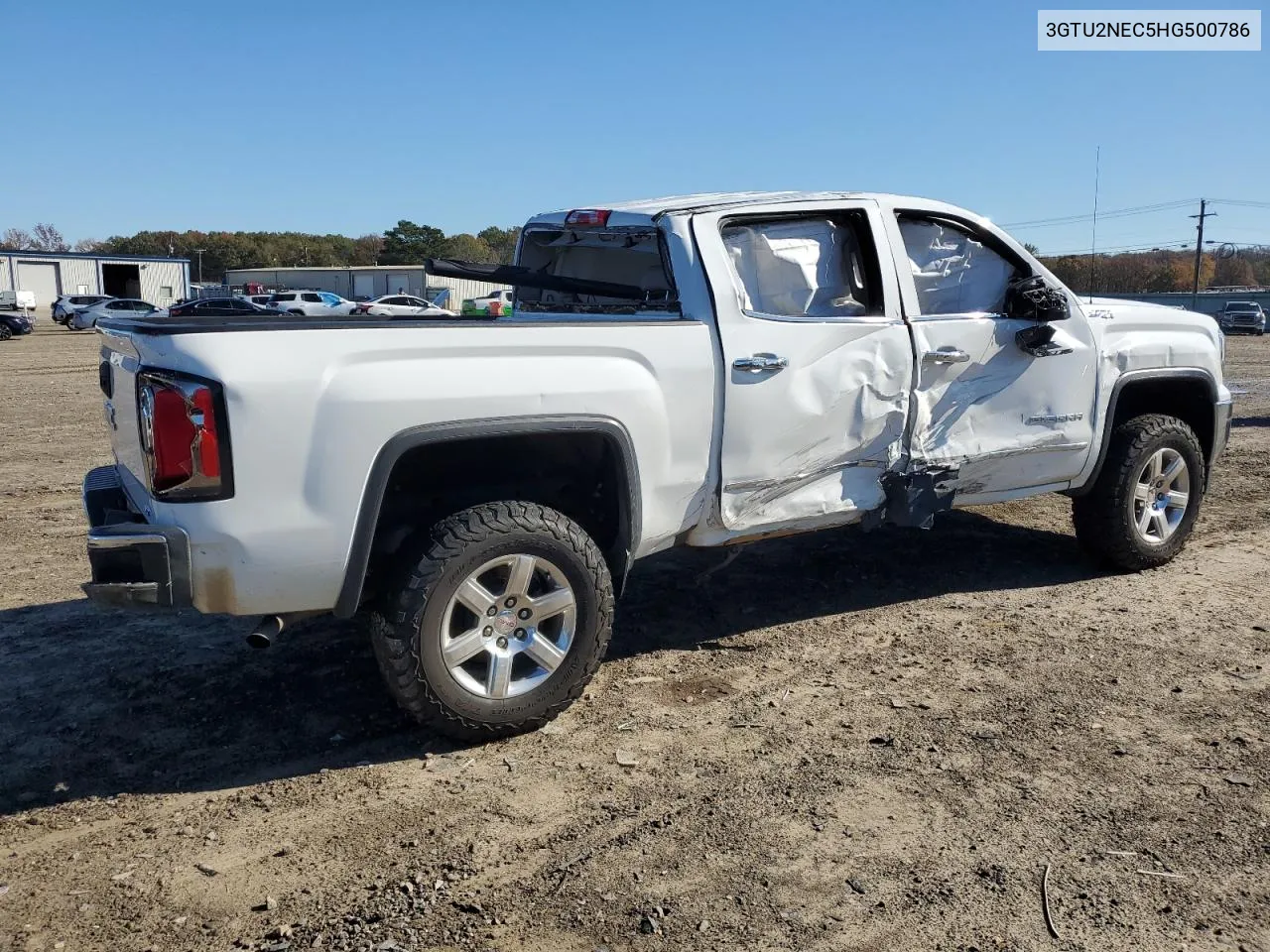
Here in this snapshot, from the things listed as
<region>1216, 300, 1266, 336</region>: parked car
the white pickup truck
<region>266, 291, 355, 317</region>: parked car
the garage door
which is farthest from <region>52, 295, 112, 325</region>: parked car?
<region>1216, 300, 1266, 336</region>: parked car

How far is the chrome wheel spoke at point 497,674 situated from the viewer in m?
3.83

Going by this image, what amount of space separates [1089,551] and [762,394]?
8.85 feet

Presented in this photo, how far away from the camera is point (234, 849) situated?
3203 mm

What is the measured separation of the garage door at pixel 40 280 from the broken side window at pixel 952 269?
222ft

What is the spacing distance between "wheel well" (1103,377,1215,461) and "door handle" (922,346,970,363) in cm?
141

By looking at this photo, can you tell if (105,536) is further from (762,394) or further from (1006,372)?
(1006,372)

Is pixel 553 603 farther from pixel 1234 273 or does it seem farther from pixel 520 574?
pixel 1234 273

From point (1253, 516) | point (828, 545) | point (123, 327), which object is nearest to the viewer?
point (123, 327)

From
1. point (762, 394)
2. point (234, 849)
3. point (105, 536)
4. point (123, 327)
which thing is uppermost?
point (123, 327)

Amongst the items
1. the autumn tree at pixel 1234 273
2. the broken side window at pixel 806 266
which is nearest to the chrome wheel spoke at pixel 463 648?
the broken side window at pixel 806 266

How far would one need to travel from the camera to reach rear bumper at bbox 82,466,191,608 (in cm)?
330

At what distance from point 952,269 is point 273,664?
12.1ft

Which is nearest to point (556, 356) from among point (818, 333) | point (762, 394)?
point (762, 394)

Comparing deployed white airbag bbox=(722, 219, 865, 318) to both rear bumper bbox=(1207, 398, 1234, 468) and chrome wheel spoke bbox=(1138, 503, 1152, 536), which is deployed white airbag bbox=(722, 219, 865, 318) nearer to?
chrome wheel spoke bbox=(1138, 503, 1152, 536)
